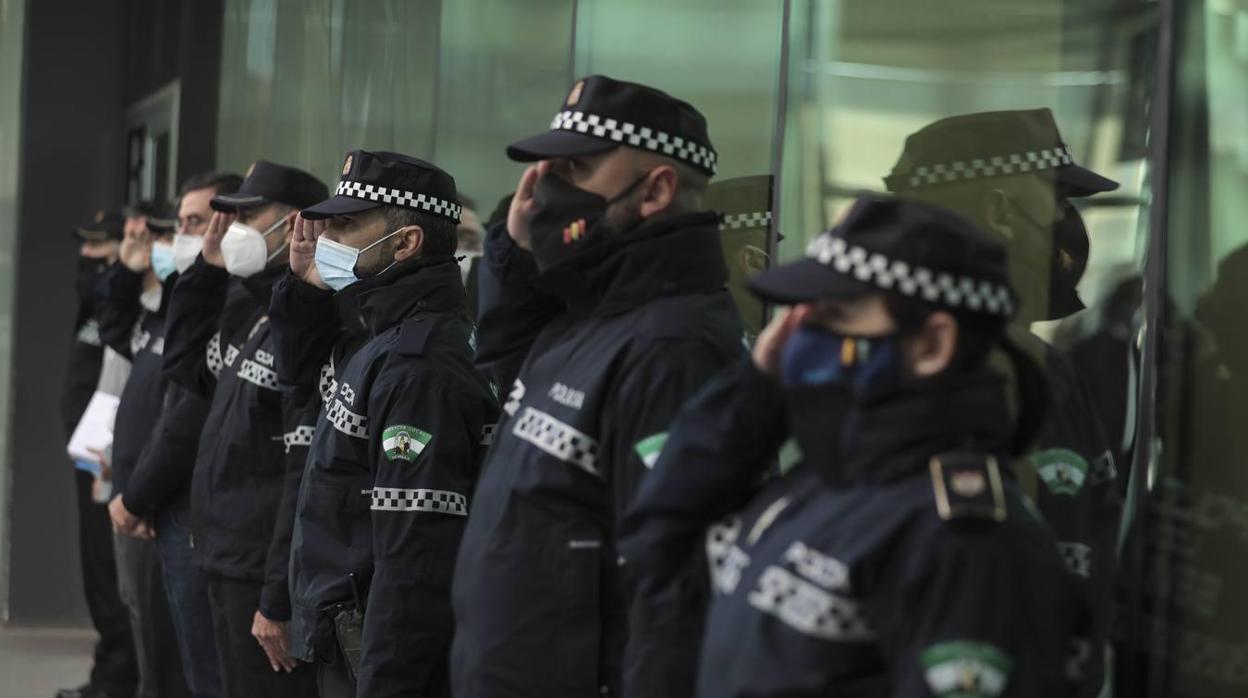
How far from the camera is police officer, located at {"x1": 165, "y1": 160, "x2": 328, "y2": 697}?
476 cm

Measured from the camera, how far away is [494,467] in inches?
123

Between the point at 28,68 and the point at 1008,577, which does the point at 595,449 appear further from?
the point at 28,68

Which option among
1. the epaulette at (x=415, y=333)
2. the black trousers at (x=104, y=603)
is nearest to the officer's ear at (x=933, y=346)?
the epaulette at (x=415, y=333)

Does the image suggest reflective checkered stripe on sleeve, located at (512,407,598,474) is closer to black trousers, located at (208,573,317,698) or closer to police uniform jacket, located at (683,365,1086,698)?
police uniform jacket, located at (683,365,1086,698)

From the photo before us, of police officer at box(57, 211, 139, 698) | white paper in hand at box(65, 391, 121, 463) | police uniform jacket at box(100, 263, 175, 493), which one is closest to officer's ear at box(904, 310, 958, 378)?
police uniform jacket at box(100, 263, 175, 493)

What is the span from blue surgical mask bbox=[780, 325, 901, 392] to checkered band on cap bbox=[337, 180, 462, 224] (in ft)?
7.30

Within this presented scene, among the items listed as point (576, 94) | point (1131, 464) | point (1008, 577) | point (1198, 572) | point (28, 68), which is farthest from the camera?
point (28, 68)

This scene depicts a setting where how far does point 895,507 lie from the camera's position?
212 centimetres

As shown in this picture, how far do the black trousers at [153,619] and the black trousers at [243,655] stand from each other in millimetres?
1448

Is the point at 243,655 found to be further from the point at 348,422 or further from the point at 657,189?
the point at 657,189

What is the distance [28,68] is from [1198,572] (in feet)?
29.9

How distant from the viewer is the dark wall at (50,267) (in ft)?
34.7

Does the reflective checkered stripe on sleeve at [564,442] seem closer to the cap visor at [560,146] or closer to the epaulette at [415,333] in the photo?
the cap visor at [560,146]

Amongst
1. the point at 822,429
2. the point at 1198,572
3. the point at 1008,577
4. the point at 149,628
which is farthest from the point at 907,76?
the point at 149,628
